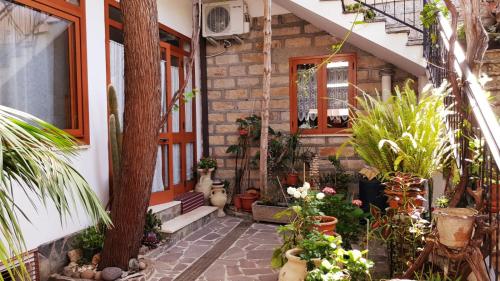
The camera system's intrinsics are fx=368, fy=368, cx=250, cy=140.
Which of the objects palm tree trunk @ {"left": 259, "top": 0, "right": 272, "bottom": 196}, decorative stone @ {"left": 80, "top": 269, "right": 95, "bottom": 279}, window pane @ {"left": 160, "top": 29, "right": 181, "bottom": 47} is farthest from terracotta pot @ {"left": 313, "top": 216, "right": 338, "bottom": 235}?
window pane @ {"left": 160, "top": 29, "right": 181, "bottom": 47}

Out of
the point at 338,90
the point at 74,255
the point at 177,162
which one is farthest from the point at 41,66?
the point at 338,90

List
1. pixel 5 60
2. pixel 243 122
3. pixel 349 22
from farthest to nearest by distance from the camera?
pixel 243 122 < pixel 349 22 < pixel 5 60

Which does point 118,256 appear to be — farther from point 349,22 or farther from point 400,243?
point 349,22

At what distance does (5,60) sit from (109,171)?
1.55 m

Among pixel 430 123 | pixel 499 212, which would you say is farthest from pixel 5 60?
pixel 499 212

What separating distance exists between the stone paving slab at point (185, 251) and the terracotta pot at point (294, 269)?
3.98 ft

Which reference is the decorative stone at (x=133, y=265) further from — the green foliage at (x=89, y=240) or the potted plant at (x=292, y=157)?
the potted plant at (x=292, y=157)

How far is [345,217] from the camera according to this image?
349 centimetres

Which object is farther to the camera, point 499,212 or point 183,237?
point 183,237

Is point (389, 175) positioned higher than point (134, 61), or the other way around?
point (134, 61)

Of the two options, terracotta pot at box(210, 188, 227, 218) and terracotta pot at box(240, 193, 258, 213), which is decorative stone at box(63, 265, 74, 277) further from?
terracotta pot at box(240, 193, 258, 213)

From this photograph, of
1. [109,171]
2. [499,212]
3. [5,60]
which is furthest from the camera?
[109,171]

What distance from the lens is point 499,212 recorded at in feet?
5.67

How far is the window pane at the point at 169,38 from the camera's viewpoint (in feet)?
17.5
